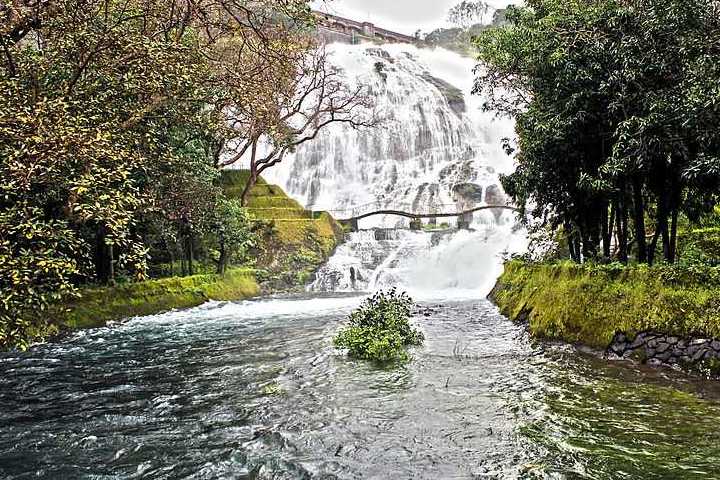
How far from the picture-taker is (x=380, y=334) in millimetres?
11438

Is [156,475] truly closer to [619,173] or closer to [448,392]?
[448,392]

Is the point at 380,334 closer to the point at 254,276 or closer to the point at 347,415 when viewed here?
the point at 347,415

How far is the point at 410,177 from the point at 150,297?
24.5m

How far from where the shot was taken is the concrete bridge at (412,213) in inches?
1262

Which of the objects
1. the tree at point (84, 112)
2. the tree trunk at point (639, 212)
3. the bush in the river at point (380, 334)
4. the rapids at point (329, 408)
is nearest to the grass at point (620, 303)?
the rapids at point (329, 408)

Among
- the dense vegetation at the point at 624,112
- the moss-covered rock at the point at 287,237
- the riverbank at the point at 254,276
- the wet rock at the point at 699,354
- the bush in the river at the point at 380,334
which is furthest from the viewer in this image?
the moss-covered rock at the point at 287,237

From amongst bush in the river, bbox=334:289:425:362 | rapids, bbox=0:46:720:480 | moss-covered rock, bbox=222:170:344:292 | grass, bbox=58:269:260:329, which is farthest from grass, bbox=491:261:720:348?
moss-covered rock, bbox=222:170:344:292

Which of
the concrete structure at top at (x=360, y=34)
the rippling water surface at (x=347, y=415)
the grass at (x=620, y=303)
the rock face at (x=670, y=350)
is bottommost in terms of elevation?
the rippling water surface at (x=347, y=415)

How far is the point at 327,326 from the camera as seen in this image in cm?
1532

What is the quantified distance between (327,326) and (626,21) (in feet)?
31.9

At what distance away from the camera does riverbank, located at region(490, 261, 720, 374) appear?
8312 millimetres

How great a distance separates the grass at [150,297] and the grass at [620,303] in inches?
413

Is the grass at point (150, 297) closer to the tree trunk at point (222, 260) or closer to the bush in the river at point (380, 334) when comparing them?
the tree trunk at point (222, 260)

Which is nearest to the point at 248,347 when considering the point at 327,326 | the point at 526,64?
the point at 327,326
